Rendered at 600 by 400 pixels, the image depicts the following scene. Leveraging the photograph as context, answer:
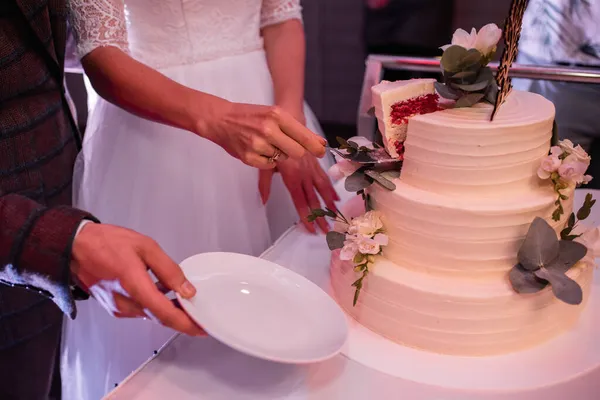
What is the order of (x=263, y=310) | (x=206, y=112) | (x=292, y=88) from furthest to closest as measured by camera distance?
(x=292, y=88) < (x=206, y=112) < (x=263, y=310)

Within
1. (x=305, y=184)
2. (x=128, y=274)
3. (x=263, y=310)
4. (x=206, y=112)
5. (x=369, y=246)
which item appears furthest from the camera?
(x=305, y=184)

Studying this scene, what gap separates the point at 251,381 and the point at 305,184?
64cm

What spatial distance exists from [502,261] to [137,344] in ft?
3.06

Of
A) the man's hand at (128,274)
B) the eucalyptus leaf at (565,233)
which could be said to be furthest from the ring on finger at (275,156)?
the eucalyptus leaf at (565,233)

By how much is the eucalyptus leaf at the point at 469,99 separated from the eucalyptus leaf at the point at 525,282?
0.34m

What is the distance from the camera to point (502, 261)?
1.09 m

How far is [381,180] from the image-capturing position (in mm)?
1119

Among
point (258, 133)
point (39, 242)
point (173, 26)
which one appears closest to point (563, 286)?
point (258, 133)

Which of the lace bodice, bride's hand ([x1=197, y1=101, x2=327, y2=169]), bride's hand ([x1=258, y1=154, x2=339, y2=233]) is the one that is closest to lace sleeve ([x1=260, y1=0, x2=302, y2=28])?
the lace bodice

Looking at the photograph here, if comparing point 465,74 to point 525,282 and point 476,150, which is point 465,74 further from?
point 525,282

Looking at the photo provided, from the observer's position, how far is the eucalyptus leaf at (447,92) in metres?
1.13

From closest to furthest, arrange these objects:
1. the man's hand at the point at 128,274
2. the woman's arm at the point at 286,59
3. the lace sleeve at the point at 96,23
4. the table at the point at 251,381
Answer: the man's hand at the point at 128,274 < the table at the point at 251,381 < the lace sleeve at the point at 96,23 < the woman's arm at the point at 286,59

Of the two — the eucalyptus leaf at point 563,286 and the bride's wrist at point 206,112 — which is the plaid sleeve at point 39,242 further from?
the eucalyptus leaf at point 563,286

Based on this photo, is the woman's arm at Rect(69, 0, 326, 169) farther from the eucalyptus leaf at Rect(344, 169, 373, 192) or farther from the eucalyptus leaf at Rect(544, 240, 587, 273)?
the eucalyptus leaf at Rect(544, 240, 587, 273)
